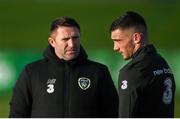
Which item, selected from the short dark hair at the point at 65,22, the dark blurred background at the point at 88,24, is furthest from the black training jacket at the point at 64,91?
the dark blurred background at the point at 88,24

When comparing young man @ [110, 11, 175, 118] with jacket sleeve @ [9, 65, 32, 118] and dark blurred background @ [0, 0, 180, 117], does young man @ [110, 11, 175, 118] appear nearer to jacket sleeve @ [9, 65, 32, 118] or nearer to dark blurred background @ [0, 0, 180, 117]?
jacket sleeve @ [9, 65, 32, 118]

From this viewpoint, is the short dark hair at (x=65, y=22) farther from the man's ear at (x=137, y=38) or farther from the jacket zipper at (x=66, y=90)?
the man's ear at (x=137, y=38)

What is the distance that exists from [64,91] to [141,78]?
0.85m

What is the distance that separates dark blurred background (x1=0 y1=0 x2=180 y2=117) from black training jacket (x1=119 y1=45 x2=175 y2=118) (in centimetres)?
787

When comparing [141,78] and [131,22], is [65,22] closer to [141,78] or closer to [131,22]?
[131,22]

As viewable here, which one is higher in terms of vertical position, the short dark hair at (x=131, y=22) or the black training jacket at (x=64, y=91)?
the short dark hair at (x=131, y=22)

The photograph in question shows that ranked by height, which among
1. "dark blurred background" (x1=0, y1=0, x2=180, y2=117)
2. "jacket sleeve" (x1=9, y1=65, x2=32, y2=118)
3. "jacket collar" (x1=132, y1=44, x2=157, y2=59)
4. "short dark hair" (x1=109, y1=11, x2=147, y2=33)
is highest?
"dark blurred background" (x1=0, y1=0, x2=180, y2=117)

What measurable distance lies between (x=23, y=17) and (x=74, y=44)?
821 cm

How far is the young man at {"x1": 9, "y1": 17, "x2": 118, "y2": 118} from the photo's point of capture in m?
4.66

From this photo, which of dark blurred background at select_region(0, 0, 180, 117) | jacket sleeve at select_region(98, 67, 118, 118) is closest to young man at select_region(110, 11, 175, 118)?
jacket sleeve at select_region(98, 67, 118, 118)

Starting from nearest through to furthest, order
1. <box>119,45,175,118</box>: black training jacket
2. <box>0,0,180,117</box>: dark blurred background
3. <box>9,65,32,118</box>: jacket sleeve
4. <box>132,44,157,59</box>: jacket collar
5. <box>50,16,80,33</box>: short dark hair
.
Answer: <box>119,45,175,118</box>: black training jacket
<box>132,44,157,59</box>: jacket collar
<box>9,65,32,118</box>: jacket sleeve
<box>50,16,80,33</box>: short dark hair
<box>0,0,180,117</box>: dark blurred background

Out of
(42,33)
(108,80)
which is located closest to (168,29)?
(42,33)

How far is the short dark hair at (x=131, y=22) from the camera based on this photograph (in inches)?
169

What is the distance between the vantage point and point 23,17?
1279cm
